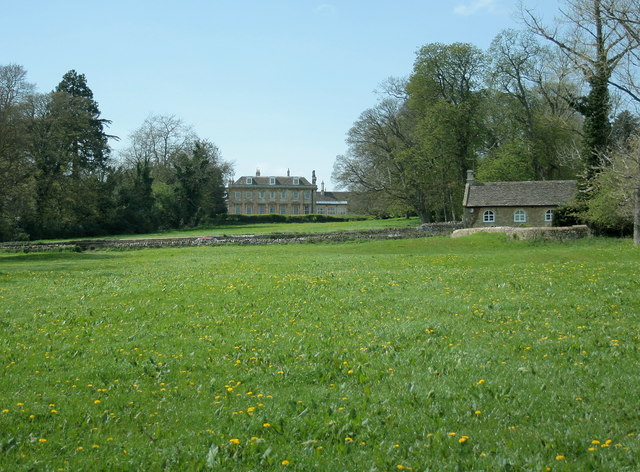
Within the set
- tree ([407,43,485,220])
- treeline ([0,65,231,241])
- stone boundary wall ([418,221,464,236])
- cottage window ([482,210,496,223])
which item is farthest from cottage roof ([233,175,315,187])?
cottage window ([482,210,496,223])

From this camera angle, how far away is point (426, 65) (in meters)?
60.2

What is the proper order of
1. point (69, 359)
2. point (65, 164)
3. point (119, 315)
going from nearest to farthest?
point (69, 359) < point (119, 315) < point (65, 164)

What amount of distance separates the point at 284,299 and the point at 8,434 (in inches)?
333

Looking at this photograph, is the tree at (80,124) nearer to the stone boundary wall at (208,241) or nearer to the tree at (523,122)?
the stone boundary wall at (208,241)

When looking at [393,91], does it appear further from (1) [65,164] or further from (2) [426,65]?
(1) [65,164]

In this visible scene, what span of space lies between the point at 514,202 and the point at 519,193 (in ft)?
3.55

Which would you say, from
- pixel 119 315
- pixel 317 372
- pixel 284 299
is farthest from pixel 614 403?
pixel 119 315

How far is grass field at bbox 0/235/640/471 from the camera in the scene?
5.40 meters

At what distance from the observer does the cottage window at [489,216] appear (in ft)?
171

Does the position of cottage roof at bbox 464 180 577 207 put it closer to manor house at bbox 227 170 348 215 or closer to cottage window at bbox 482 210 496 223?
cottage window at bbox 482 210 496 223

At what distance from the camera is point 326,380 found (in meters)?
7.57

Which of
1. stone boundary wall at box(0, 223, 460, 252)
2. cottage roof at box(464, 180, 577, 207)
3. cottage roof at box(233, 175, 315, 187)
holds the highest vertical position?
cottage roof at box(233, 175, 315, 187)

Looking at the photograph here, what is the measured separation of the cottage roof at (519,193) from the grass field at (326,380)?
123 ft

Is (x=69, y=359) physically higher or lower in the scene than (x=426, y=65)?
lower
